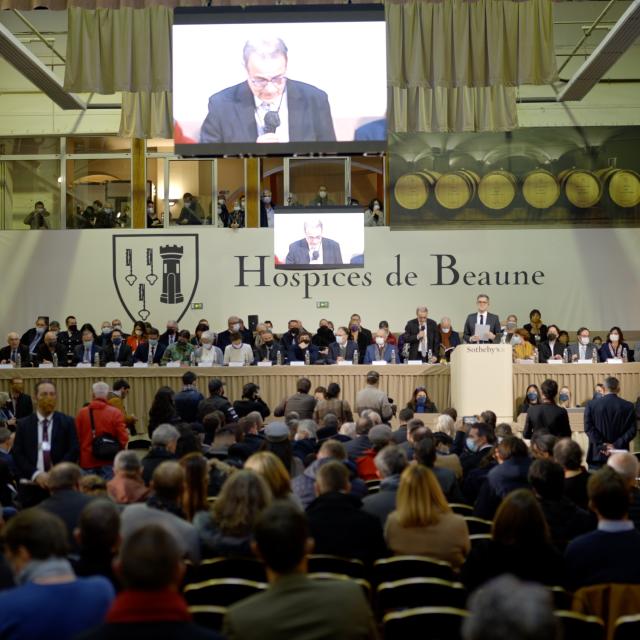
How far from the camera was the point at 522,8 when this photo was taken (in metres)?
14.3

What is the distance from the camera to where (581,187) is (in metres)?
20.2

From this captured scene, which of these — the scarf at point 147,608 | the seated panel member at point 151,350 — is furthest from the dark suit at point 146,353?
the scarf at point 147,608

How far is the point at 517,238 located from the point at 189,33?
27.3 feet

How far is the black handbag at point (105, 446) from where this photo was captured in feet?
29.1

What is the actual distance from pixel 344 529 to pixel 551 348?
37.3 feet

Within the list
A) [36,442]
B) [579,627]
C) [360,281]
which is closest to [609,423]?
[36,442]

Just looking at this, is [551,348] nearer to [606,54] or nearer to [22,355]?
[606,54]

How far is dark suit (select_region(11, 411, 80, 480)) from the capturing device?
834 centimetres

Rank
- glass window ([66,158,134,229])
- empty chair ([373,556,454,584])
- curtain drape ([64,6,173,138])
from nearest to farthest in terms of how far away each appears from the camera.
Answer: empty chair ([373,556,454,584]) < curtain drape ([64,6,173,138]) < glass window ([66,158,134,229])

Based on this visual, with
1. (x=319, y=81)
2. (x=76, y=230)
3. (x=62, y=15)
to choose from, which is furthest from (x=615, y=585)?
(x=62, y=15)

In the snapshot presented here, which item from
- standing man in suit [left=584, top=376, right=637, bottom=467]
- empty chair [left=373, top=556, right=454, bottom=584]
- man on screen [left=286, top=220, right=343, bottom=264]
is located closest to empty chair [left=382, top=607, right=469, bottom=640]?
empty chair [left=373, top=556, right=454, bottom=584]

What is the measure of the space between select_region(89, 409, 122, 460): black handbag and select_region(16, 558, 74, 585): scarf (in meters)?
5.23

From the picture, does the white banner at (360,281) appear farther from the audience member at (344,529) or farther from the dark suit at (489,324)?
the audience member at (344,529)

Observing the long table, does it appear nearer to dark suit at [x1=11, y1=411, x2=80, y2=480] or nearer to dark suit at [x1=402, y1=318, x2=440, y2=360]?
dark suit at [x1=402, y1=318, x2=440, y2=360]
